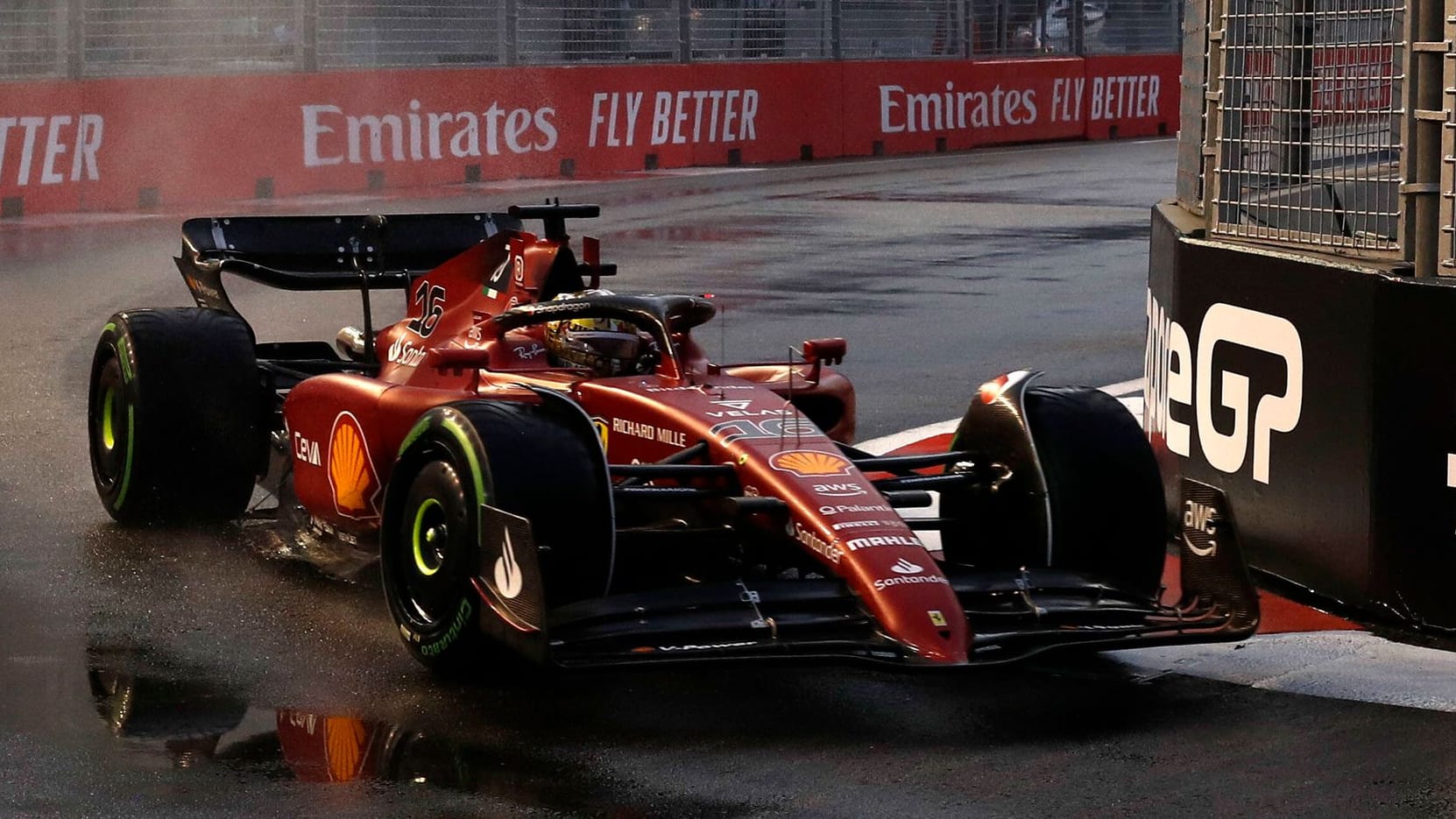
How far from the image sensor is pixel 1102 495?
21.9 ft

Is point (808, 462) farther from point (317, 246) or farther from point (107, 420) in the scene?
point (317, 246)

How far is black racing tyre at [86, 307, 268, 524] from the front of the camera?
8156mm

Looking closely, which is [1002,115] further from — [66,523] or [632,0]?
[66,523]

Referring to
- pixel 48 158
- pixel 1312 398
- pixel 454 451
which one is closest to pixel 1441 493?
pixel 1312 398

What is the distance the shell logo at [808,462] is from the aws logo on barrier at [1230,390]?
66.1 inches

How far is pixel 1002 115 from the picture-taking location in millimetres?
30422

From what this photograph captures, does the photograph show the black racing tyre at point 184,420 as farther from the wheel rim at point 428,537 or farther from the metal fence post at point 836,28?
the metal fence post at point 836,28

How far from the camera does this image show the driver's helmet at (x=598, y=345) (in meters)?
7.34

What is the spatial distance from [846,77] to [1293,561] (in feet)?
68.2

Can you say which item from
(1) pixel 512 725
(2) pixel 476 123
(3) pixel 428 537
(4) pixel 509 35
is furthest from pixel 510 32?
(1) pixel 512 725

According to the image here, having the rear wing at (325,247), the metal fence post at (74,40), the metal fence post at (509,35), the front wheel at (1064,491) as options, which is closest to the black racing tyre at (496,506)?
the front wheel at (1064,491)

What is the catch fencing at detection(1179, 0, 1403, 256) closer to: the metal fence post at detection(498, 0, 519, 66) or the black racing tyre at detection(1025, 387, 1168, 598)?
the black racing tyre at detection(1025, 387, 1168, 598)

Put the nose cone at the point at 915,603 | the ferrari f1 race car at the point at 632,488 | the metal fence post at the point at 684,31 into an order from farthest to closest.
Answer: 1. the metal fence post at the point at 684,31
2. the ferrari f1 race car at the point at 632,488
3. the nose cone at the point at 915,603

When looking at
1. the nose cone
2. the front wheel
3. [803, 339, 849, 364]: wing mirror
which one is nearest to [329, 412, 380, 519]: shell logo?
[803, 339, 849, 364]: wing mirror
